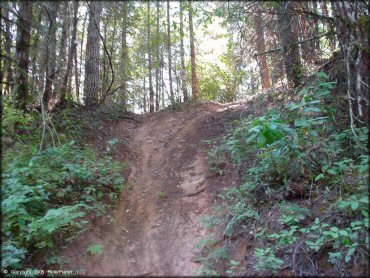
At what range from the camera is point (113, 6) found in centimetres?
564

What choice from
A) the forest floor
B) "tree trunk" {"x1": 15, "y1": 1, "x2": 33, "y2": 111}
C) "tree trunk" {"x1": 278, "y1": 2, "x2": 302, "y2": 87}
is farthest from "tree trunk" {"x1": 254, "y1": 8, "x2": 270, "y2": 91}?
"tree trunk" {"x1": 15, "y1": 1, "x2": 33, "y2": 111}

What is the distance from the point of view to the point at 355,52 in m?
4.58

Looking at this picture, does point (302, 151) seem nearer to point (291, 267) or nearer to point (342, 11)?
point (291, 267)

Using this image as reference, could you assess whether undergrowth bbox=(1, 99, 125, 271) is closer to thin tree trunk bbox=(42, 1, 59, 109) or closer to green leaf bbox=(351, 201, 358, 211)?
thin tree trunk bbox=(42, 1, 59, 109)

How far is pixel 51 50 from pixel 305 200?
6.48 m

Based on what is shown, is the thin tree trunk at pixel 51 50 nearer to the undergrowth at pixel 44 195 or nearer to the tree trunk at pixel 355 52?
the undergrowth at pixel 44 195

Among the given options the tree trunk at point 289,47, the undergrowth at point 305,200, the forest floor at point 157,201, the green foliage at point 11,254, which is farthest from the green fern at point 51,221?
the tree trunk at point 289,47

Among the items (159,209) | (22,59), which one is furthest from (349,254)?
(22,59)

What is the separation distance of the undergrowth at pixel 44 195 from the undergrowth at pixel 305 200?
2.23 m

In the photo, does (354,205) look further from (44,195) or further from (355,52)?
(44,195)

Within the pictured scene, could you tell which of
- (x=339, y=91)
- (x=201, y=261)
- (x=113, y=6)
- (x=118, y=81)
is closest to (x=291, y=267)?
(x=201, y=261)

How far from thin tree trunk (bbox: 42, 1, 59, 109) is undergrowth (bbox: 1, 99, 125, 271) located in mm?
1374

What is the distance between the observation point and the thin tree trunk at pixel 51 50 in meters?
5.43

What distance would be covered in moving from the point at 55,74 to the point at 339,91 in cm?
704
